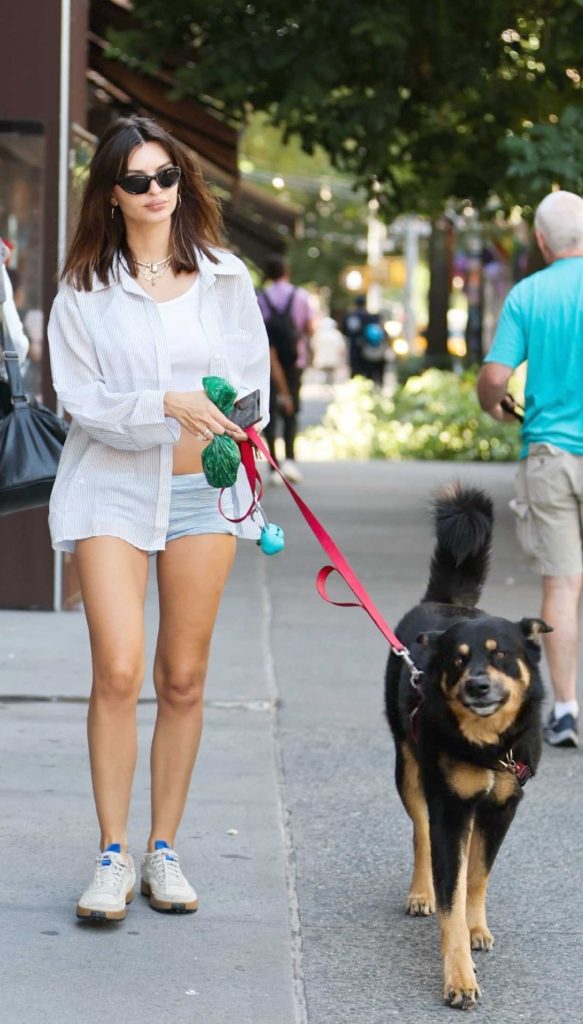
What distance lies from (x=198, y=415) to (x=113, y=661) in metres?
0.67

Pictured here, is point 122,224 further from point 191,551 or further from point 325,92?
point 325,92

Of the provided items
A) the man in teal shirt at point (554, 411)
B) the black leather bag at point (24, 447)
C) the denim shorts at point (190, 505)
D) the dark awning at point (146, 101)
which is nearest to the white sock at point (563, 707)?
the man in teal shirt at point (554, 411)

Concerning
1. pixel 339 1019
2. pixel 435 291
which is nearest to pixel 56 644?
pixel 339 1019

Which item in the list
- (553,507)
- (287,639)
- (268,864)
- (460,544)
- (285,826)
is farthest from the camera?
(287,639)

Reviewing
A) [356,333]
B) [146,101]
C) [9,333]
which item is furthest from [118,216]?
[356,333]

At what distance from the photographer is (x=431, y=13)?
1081cm

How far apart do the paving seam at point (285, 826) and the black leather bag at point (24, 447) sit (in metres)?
1.29

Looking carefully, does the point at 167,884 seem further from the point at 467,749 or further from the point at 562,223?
the point at 562,223

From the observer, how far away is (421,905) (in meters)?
4.65

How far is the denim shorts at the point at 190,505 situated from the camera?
437 centimetres

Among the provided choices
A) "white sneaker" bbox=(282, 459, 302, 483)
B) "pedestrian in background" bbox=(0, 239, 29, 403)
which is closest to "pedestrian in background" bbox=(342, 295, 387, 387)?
"white sneaker" bbox=(282, 459, 302, 483)

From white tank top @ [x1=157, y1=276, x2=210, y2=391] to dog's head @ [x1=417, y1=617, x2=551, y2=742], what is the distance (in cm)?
86

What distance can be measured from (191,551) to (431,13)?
23.9ft

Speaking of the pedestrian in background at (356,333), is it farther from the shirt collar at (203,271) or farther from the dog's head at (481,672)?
the dog's head at (481,672)
